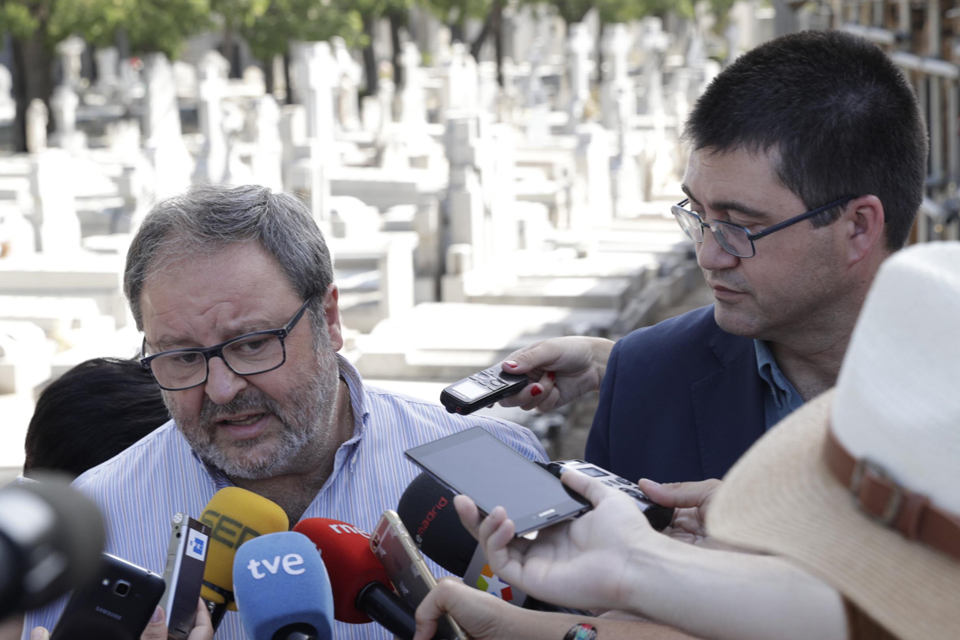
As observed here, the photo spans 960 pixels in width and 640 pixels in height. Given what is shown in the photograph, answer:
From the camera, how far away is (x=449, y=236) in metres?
12.7

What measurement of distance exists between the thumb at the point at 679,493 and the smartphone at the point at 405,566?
1.41ft

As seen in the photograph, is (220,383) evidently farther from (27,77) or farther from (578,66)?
(578,66)

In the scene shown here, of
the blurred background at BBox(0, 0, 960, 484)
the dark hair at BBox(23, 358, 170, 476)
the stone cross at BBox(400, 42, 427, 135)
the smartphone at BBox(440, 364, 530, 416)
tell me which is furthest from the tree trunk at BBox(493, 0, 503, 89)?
the smartphone at BBox(440, 364, 530, 416)

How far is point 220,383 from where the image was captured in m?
2.76

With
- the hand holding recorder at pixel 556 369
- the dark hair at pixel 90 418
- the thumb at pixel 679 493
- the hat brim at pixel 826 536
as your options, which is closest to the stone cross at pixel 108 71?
the dark hair at pixel 90 418

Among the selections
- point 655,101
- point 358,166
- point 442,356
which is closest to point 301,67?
point 358,166

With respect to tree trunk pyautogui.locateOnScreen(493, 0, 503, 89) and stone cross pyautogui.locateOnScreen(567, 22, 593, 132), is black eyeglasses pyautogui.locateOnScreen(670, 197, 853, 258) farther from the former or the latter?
tree trunk pyautogui.locateOnScreen(493, 0, 503, 89)

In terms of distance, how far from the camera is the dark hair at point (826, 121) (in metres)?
2.56

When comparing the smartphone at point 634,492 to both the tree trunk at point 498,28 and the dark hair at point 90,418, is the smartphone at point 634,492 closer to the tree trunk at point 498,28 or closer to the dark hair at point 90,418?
the dark hair at point 90,418

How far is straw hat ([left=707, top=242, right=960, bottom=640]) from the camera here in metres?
1.32

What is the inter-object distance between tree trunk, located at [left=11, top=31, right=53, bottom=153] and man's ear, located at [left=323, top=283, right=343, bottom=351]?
939 inches

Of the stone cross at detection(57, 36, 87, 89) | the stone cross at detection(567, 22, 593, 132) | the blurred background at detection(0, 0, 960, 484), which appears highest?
the stone cross at detection(57, 36, 87, 89)

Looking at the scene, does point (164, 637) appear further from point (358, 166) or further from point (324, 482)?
point (358, 166)

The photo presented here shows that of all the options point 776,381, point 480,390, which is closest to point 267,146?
point 480,390
